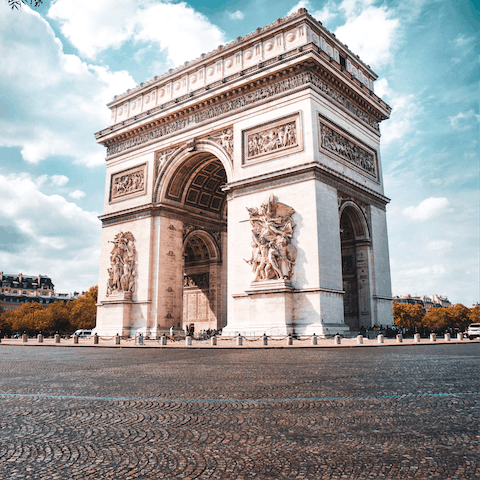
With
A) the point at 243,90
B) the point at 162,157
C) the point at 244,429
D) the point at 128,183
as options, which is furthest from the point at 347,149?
the point at 244,429

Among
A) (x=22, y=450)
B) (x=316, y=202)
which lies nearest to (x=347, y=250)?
(x=316, y=202)

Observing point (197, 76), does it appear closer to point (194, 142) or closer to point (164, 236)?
point (194, 142)

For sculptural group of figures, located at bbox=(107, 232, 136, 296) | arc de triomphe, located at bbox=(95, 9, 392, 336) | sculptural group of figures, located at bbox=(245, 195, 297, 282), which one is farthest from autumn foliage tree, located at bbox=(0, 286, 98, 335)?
sculptural group of figures, located at bbox=(245, 195, 297, 282)

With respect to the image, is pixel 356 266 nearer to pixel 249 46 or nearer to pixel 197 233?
pixel 197 233

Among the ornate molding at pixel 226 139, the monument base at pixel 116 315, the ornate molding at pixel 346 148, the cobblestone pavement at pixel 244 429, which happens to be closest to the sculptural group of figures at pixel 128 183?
the ornate molding at pixel 226 139

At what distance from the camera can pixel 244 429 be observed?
3.51 metres

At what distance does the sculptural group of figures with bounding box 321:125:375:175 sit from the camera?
2389 cm

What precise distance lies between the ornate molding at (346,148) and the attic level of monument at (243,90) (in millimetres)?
1739

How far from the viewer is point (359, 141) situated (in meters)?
26.8

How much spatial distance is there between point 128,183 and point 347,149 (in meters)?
14.6

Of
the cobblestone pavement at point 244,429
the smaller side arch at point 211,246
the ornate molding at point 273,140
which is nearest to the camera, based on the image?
the cobblestone pavement at point 244,429

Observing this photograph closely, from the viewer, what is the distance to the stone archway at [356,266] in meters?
25.8

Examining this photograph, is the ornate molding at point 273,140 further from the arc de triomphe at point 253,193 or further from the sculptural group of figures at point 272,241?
the sculptural group of figures at point 272,241

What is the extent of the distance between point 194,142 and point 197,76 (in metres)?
4.27
